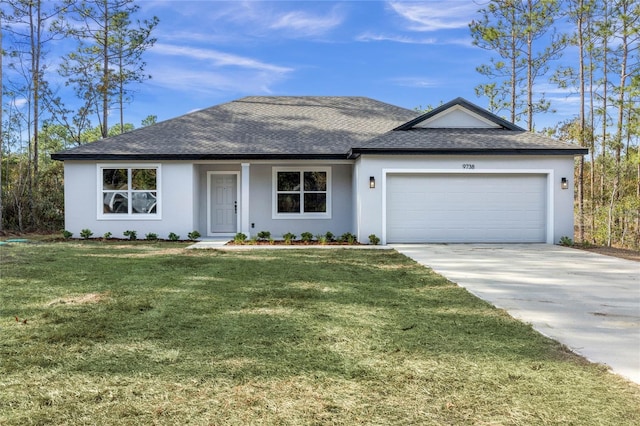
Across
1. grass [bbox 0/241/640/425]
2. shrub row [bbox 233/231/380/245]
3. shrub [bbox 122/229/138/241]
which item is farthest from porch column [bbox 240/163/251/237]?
grass [bbox 0/241/640/425]

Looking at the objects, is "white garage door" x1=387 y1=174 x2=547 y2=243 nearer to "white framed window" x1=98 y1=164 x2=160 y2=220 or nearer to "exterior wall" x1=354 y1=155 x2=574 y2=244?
"exterior wall" x1=354 y1=155 x2=574 y2=244

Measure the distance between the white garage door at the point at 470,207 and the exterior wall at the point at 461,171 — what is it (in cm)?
24

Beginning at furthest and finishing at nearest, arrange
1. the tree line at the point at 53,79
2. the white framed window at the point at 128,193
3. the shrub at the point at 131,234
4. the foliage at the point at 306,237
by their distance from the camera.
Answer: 1. the tree line at the point at 53,79
2. the white framed window at the point at 128,193
3. the shrub at the point at 131,234
4. the foliage at the point at 306,237

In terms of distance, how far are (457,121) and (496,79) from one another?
420 inches

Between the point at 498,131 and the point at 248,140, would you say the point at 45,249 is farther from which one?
the point at 498,131

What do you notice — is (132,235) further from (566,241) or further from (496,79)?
(496,79)

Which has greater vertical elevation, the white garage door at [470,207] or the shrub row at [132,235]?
the white garage door at [470,207]

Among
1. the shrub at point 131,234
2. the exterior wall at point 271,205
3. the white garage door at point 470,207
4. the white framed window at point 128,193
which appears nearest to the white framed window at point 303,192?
the exterior wall at point 271,205

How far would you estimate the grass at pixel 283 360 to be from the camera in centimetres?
235

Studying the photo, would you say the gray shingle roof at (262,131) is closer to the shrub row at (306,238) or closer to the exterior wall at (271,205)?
the exterior wall at (271,205)

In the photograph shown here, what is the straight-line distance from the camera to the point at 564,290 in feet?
19.1

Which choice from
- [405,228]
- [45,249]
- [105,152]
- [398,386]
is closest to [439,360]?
[398,386]

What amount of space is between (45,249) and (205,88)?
16837 mm

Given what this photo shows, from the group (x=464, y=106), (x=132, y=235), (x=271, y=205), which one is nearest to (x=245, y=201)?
(x=271, y=205)
